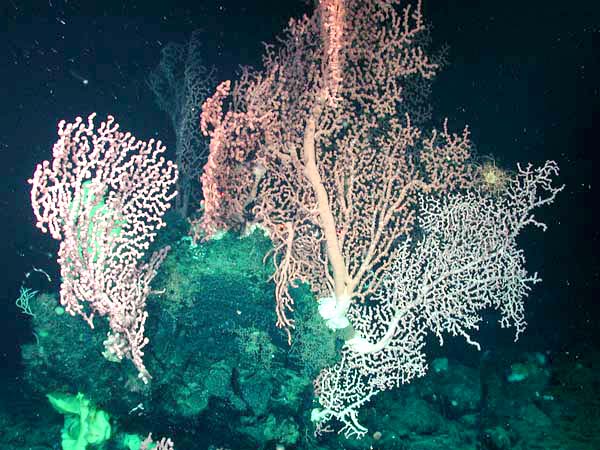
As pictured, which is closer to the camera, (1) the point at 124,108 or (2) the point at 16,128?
(2) the point at 16,128

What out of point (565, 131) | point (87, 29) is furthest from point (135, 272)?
point (565, 131)

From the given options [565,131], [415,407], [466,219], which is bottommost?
[415,407]

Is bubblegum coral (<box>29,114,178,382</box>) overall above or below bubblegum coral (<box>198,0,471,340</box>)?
below

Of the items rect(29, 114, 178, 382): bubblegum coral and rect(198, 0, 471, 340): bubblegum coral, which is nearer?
rect(29, 114, 178, 382): bubblegum coral

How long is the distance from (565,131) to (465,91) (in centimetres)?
278

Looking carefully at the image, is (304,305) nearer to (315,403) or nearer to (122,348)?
(315,403)

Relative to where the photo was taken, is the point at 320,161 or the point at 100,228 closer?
the point at 100,228

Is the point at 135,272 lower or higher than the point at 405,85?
lower

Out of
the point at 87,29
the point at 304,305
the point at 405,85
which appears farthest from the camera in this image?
the point at 87,29

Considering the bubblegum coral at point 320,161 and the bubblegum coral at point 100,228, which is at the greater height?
the bubblegum coral at point 320,161

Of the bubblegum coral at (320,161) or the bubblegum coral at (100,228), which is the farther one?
the bubblegum coral at (320,161)

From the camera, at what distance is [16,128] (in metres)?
10.1

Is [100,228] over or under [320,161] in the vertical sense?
under

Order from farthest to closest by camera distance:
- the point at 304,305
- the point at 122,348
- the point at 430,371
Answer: the point at 430,371 → the point at 304,305 → the point at 122,348
